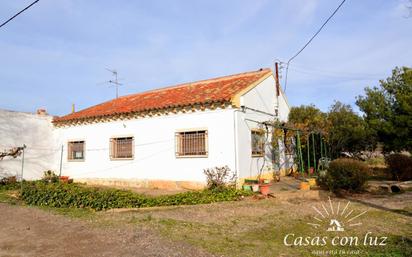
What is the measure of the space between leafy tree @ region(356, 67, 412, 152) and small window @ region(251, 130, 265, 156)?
6.00 meters

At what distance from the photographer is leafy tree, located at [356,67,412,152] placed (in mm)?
14578

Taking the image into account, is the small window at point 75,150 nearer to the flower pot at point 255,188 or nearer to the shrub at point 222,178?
the shrub at point 222,178

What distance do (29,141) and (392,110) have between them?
745 inches

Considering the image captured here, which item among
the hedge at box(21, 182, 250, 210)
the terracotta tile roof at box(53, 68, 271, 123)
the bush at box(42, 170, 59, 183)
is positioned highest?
the terracotta tile roof at box(53, 68, 271, 123)

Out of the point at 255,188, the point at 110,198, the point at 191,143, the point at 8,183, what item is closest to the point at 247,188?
the point at 255,188

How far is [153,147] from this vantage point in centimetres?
1420

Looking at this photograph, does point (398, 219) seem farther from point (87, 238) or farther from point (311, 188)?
point (87, 238)

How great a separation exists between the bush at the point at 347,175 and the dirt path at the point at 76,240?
7.04 metres

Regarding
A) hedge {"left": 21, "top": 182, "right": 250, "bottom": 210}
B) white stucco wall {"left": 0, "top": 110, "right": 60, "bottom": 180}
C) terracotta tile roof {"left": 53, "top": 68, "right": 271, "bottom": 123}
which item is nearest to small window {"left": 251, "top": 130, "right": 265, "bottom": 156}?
terracotta tile roof {"left": 53, "top": 68, "right": 271, "bottom": 123}

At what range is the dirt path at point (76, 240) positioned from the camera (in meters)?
5.45

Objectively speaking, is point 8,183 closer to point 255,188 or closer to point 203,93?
point 203,93

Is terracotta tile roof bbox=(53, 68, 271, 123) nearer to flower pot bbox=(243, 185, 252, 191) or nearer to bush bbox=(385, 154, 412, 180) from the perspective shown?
flower pot bbox=(243, 185, 252, 191)

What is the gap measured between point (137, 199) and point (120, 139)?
253 inches

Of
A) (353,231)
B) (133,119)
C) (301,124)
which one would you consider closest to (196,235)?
(353,231)
